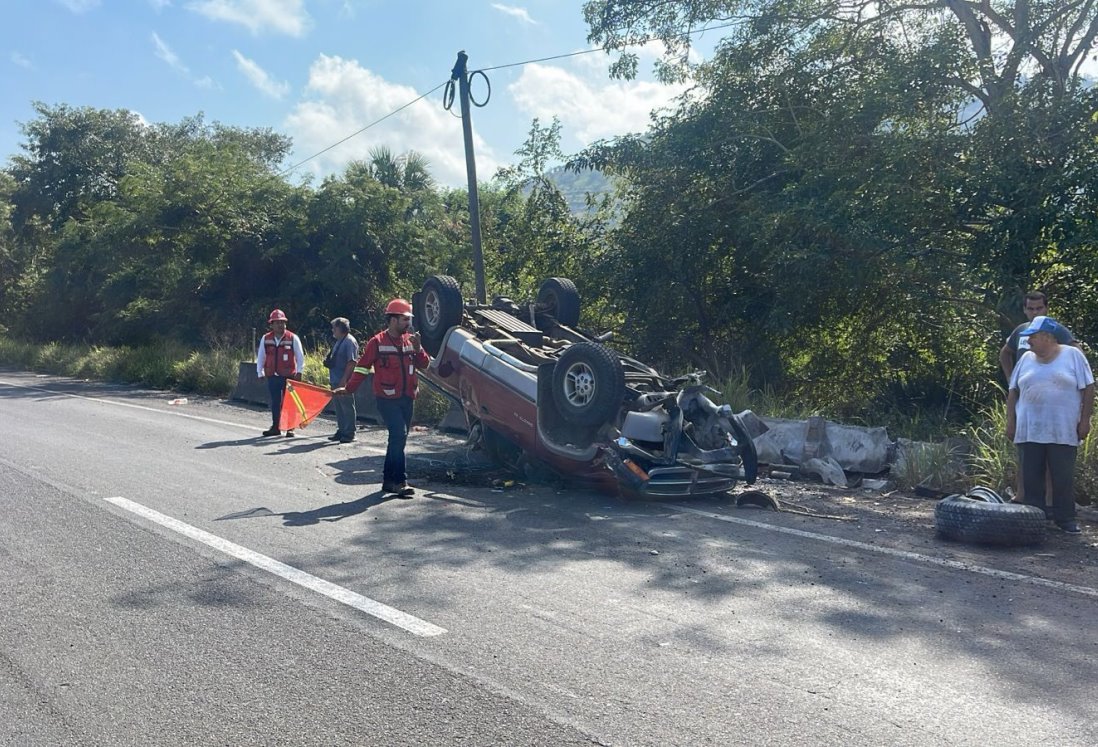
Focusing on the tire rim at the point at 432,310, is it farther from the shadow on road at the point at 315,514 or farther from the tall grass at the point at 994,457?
the tall grass at the point at 994,457

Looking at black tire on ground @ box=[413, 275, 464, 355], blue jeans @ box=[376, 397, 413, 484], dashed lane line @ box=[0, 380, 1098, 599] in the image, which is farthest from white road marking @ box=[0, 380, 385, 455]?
dashed lane line @ box=[0, 380, 1098, 599]

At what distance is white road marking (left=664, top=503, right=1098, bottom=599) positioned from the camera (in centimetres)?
602

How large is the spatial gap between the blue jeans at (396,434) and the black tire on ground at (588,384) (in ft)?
4.55

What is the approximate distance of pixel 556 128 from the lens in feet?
58.9

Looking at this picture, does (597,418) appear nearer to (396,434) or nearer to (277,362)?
(396,434)

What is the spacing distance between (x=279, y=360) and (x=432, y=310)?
11.7 feet

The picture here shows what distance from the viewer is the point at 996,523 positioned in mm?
6961

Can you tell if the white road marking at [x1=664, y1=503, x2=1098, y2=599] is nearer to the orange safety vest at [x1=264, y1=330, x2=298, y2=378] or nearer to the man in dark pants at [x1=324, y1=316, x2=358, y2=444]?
the man in dark pants at [x1=324, y1=316, x2=358, y2=444]

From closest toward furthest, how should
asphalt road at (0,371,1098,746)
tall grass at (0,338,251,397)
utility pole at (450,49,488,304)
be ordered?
asphalt road at (0,371,1098,746)
utility pole at (450,49,488,304)
tall grass at (0,338,251,397)

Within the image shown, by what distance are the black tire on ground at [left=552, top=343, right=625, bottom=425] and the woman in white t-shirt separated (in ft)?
10.7

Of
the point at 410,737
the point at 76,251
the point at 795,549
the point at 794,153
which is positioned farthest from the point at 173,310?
the point at 410,737

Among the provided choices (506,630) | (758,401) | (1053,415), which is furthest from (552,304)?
(506,630)

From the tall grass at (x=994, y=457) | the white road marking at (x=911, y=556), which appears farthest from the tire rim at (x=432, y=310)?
the tall grass at (x=994, y=457)

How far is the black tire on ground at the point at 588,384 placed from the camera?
8.59 meters
